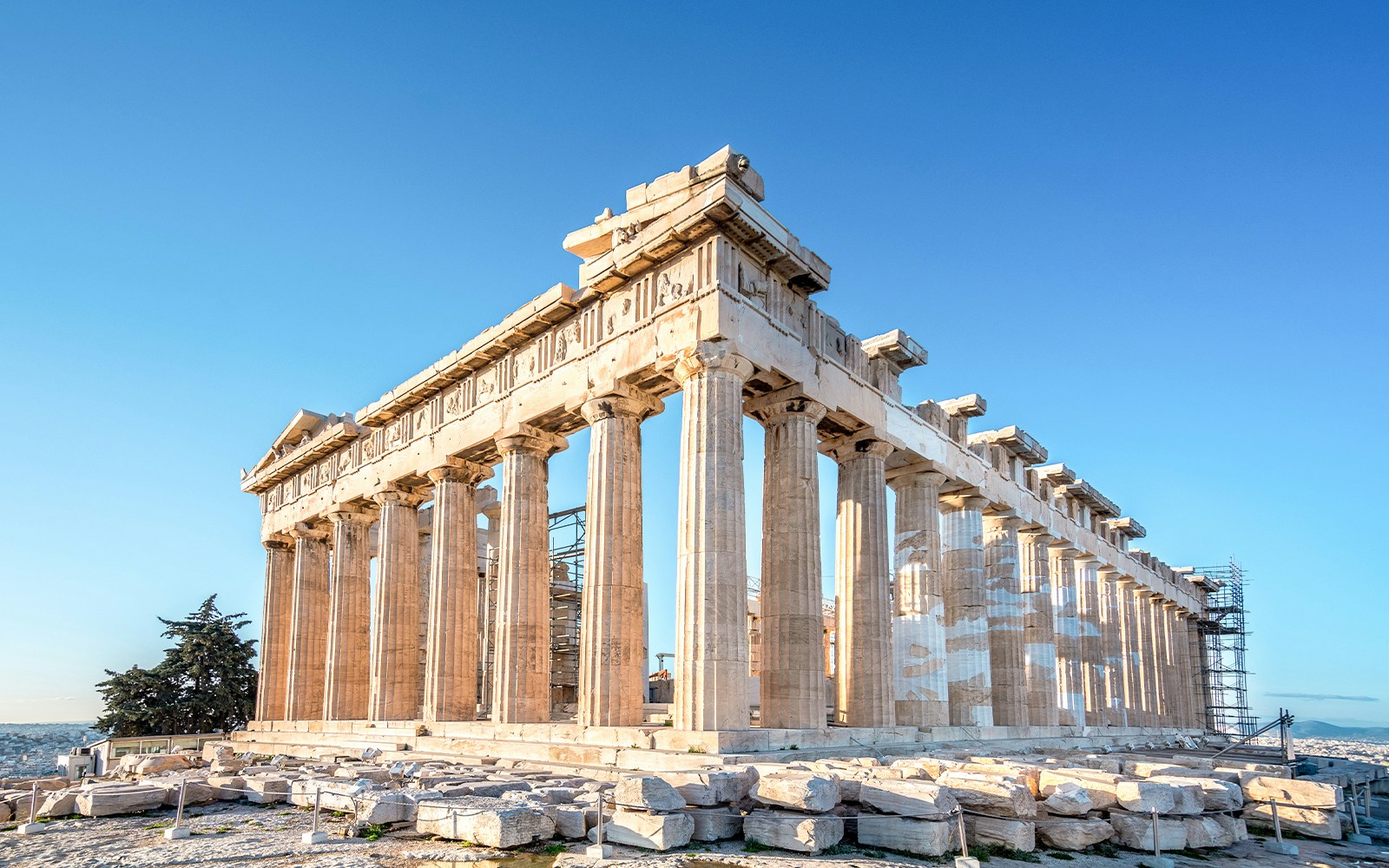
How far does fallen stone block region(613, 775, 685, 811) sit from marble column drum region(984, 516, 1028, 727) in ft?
68.3

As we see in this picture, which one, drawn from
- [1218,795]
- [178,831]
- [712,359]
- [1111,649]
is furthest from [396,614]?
[1111,649]

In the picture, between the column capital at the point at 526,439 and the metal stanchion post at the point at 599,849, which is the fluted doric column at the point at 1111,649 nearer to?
the column capital at the point at 526,439

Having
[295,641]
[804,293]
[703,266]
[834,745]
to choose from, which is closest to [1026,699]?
[834,745]

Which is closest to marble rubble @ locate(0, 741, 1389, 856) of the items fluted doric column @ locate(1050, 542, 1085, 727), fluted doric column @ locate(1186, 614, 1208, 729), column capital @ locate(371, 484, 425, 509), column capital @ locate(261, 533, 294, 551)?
column capital @ locate(371, 484, 425, 509)

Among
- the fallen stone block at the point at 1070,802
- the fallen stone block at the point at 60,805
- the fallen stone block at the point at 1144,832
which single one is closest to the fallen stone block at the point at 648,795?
→ the fallen stone block at the point at 1070,802

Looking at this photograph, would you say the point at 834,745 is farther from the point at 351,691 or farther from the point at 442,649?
the point at 351,691

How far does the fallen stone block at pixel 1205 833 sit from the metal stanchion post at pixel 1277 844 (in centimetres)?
80

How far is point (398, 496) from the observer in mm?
31297

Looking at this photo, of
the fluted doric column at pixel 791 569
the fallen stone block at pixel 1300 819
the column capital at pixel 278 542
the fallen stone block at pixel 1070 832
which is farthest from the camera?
the column capital at pixel 278 542

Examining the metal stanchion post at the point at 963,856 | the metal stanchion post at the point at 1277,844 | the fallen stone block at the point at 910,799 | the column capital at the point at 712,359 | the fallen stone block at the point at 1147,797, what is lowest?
the metal stanchion post at the point at 1277,844

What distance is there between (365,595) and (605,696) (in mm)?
16396

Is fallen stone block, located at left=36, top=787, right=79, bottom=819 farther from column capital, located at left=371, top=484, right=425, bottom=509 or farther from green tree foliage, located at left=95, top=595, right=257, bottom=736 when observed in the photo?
green tree foliage, located at left=95, top=595, right=257, bottom=736

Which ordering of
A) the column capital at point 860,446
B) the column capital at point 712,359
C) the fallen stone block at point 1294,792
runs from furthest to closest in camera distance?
1. the column capital at point 860,446
2. the column capital at point 712,359
3. the fallen stone block at point 1294,792

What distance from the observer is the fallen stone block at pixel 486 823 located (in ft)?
37.9
